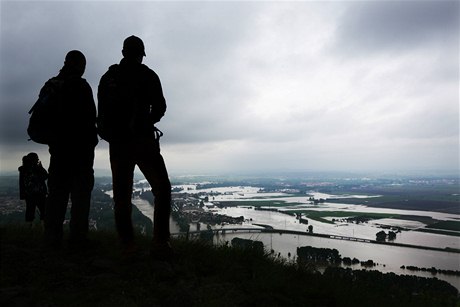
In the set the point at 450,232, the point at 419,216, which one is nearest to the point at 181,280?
the point at 450,232

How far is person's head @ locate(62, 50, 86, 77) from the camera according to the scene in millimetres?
4645

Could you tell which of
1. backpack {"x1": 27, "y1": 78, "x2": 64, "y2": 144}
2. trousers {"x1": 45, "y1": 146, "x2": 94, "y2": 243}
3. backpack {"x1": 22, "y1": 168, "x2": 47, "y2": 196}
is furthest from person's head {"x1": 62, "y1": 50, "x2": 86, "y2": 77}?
backpack {"x1": 22, "y1": 168, "x2": 47, "y2": 196}

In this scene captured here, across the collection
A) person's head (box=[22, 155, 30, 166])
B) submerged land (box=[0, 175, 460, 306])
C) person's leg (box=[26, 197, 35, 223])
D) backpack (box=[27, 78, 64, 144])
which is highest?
backpack (box=[27, 78, 64, 144])

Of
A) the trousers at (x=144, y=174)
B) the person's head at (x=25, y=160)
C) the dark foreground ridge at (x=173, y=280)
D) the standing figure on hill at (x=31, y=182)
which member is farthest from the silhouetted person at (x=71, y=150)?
the person's head at (x=25, y=160)

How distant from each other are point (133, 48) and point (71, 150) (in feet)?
5.89

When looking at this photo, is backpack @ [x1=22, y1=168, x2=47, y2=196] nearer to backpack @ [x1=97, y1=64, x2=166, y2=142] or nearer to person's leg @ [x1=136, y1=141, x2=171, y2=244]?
backpack @ [x1=97, y1=64, x2=166, y2=142]

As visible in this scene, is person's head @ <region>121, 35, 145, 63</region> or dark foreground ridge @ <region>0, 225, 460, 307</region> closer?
dark foreground ridge @ <region>0, 225, 460, 307</region>

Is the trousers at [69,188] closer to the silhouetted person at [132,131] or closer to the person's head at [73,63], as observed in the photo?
the silhouetted person at [132,131]

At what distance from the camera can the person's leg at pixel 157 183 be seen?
169 inches

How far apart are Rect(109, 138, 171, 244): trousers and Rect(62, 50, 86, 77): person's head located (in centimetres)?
137

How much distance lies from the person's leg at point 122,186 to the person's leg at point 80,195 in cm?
62

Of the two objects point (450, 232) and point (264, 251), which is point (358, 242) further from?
point (264, 251)

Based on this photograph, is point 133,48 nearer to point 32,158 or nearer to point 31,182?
point 32,158

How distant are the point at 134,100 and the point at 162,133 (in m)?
0.62
